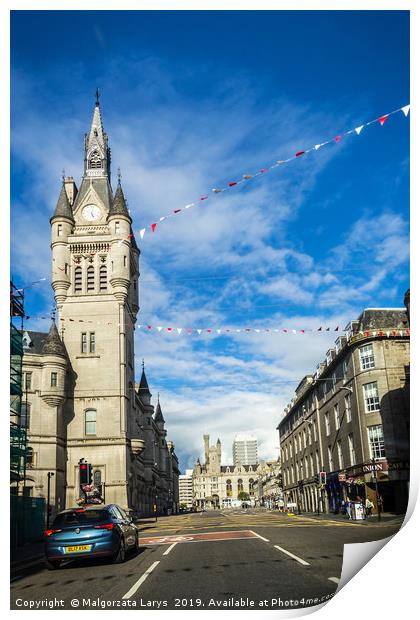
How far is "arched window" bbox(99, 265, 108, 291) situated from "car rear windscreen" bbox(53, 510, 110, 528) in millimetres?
50540

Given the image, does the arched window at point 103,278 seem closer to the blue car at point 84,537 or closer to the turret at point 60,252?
the turret at point 60,252

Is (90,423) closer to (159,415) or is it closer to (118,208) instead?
(118,208)

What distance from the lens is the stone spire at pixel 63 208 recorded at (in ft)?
213

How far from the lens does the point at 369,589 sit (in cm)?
951

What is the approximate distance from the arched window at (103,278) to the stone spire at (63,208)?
22.2ft

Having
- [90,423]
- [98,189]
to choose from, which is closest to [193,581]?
[90,423]

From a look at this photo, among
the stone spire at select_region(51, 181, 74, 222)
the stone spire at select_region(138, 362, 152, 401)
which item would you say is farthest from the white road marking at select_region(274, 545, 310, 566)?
the stone spire at select_region(138, 362, 152, 401)

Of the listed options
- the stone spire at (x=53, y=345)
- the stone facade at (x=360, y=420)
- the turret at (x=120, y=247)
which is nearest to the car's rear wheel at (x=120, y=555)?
the stone facade at (x=360, y=420)

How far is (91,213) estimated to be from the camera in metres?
66.8

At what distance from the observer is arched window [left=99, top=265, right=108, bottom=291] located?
208 ft

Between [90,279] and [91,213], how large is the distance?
26.7ft

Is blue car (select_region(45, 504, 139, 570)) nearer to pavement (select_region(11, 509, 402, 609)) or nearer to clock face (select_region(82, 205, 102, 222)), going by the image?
pavement (select_region(11, 509, 402, 609))
